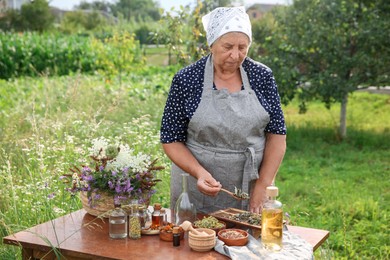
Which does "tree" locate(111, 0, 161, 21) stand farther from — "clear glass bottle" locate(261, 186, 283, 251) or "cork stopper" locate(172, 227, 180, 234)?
"clear glass bottle" locate(261, 186, 283, 251)

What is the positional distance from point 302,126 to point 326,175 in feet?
9.97

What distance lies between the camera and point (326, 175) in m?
7.90

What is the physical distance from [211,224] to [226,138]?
1.99 feet

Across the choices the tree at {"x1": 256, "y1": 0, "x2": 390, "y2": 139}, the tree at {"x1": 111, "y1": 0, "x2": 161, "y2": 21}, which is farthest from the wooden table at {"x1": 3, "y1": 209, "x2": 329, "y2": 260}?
the tree at {"x1": 111, "y1": 0, "x2": 161, "y2": 21}

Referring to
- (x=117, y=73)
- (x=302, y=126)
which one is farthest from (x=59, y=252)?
(x=117, y=73)

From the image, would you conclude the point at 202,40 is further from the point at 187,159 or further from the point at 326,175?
the point at 187,159

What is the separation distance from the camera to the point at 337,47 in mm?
9609

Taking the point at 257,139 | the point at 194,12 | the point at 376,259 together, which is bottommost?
the point at 376,259

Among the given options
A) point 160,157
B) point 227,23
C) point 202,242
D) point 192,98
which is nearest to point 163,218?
point 202,242

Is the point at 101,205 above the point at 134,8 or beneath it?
beneath

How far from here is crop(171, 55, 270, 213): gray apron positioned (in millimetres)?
3445

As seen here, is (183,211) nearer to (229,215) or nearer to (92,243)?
(229,215)

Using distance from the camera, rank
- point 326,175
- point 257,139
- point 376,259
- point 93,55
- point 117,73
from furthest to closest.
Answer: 1. point 93,55
2. point 117,73
3. point 326,175
4. point 376,259
5. point 257,139

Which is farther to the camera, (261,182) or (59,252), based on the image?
(261,182)
